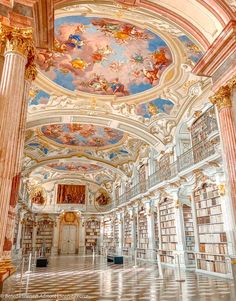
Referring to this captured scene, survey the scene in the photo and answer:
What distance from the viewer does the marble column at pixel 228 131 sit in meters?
5.98

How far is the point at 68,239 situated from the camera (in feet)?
87.1

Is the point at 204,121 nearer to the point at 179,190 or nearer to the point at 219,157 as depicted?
the point at 219,157

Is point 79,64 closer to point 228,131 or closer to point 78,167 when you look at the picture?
point 228,131

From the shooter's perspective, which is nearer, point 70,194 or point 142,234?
point 142,234

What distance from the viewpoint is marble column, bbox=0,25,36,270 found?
3.97m

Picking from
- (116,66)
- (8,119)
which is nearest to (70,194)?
(116,66)

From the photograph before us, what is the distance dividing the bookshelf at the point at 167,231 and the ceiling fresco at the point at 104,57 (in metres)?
6.11

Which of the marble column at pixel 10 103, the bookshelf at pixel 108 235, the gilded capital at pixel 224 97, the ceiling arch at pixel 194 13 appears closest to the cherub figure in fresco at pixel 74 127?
the ceiling arch at pixel 194 13

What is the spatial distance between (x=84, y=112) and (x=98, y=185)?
15.8 metres

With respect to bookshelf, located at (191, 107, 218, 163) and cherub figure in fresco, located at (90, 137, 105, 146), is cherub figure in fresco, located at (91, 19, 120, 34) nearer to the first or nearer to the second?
bookshelf, located at (191, 107, 218, 163)

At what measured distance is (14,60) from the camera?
15.0 feet

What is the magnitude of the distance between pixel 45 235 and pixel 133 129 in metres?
16.7

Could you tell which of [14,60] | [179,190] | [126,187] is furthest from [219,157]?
[126,187]

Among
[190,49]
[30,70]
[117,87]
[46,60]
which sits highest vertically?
[117,87]
